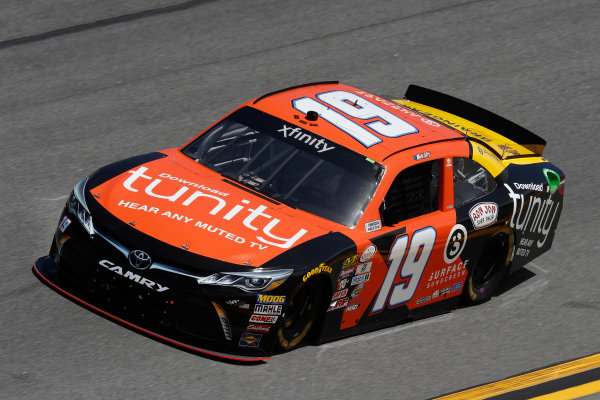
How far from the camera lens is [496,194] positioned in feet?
29.3

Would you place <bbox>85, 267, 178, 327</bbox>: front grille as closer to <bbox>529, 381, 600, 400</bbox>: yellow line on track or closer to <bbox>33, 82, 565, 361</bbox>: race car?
<bbox>33, 82, 565, 361</bbox>: race car

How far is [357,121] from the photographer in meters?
8.68

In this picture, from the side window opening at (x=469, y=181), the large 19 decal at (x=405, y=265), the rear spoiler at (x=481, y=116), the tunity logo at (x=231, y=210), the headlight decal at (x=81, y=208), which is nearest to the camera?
the tunity logo at (x=231, y=210)

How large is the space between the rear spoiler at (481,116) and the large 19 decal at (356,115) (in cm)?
139

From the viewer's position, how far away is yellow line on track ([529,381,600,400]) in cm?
754

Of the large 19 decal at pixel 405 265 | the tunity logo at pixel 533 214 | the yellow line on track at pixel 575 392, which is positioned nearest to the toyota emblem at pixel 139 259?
the large 19 decal at pixel 405 265

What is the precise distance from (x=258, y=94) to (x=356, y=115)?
3.72m

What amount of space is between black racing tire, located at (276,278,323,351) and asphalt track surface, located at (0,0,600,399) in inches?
5.2

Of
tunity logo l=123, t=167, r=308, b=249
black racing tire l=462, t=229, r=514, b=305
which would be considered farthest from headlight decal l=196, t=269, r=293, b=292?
black racing tire l=462, t=229, r=514, b=305

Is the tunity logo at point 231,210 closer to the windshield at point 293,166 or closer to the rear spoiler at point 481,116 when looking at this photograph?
the windshield at point 293,166

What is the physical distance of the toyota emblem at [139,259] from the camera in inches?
283

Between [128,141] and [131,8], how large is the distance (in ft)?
10.9

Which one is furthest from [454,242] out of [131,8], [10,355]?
[131,8]

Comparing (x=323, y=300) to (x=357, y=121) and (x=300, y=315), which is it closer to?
(x=300, y=315)
